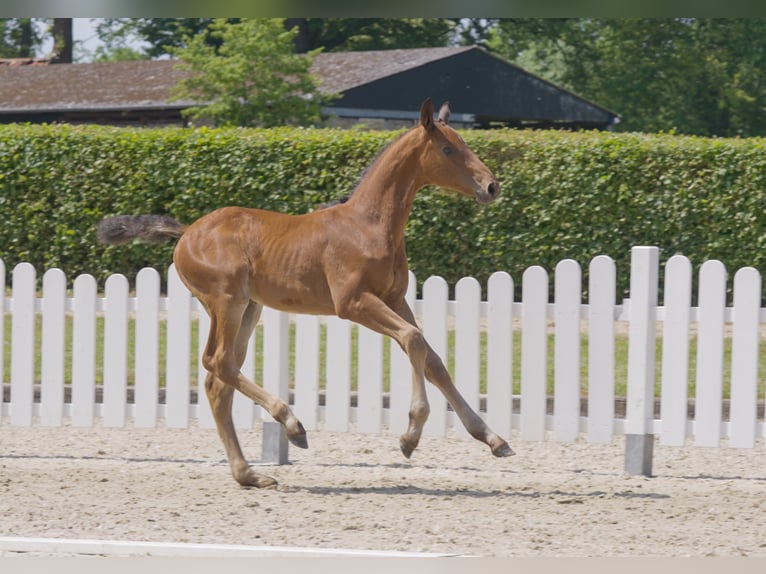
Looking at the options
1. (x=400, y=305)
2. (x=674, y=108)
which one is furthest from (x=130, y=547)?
(x=674, y=108)

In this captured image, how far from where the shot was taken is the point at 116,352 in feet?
24.7

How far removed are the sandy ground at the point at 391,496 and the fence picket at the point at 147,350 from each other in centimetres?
29

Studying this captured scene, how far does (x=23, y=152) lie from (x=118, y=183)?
1.29 m

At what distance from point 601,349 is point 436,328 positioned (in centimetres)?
98

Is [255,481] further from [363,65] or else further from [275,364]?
[363,65]

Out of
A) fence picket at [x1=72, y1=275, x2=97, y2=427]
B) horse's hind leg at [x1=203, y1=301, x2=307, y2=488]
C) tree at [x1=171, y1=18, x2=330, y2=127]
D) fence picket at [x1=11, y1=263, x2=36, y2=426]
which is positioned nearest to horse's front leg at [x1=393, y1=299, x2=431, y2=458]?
horse's hind leg at [x1=203, y1=301, x2=307, y2=488]

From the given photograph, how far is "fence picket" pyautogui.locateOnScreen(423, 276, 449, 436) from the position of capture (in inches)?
280

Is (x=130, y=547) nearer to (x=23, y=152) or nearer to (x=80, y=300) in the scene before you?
(x=80, y=300)

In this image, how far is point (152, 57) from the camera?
41.4 m

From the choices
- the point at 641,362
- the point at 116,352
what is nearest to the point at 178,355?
the point at 116,352

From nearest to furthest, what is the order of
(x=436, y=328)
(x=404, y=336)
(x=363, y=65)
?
(x=404, y=336)
(x=436, y=328)
(x=363, y=65)

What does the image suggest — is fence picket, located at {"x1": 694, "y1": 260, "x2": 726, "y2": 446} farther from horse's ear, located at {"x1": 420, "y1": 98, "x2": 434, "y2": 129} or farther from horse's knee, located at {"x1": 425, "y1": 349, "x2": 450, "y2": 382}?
horse's ear, located at {"x1": 420, "y1": 98, "x2": 434, "y2": 129}

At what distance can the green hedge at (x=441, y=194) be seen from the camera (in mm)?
13578

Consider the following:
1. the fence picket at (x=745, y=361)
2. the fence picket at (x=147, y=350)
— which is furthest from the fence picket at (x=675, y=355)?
the fence picket at (x=147, y=350)
